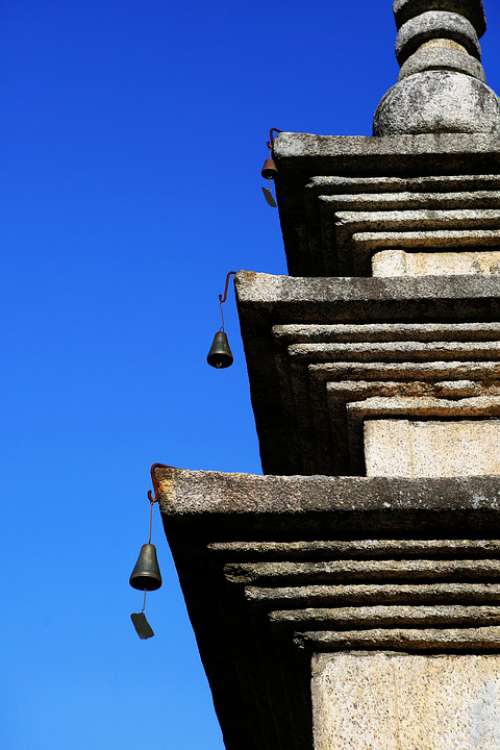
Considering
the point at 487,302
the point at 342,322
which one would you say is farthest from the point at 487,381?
the point at 342,322

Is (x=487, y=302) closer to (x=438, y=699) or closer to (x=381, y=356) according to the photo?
(x=381, y=356)

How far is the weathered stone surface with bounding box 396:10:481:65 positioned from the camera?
644 cm

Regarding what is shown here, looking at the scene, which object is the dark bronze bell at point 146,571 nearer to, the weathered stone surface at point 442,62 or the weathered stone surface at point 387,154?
the weathered stone surface at point 387,154

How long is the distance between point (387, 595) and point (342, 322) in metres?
1.36

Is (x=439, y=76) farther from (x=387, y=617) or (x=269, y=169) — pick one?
(x=387, y=617)

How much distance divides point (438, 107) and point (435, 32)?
2.94 feet

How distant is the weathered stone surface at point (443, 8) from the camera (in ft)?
21.7

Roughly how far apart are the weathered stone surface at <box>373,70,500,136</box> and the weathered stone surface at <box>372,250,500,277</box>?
744 mm

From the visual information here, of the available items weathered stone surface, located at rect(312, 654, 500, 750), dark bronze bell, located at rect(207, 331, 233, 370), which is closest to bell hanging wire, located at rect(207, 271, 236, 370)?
dark bronze bell, located at rect(207, 331, 233, 370)

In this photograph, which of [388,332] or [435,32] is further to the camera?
[435,32]

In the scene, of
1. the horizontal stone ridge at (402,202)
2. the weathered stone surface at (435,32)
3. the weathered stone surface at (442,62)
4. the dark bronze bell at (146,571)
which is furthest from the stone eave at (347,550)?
the weathered stone surface at (435,32)

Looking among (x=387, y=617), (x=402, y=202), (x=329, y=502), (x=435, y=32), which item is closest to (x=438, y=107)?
(x=402, y=202)

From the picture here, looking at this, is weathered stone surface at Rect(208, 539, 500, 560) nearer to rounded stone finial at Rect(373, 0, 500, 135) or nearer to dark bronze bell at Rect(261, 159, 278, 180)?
dark bronze bell at Rect(261, 159, 278, 180)

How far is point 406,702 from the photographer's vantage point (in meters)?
3.72
